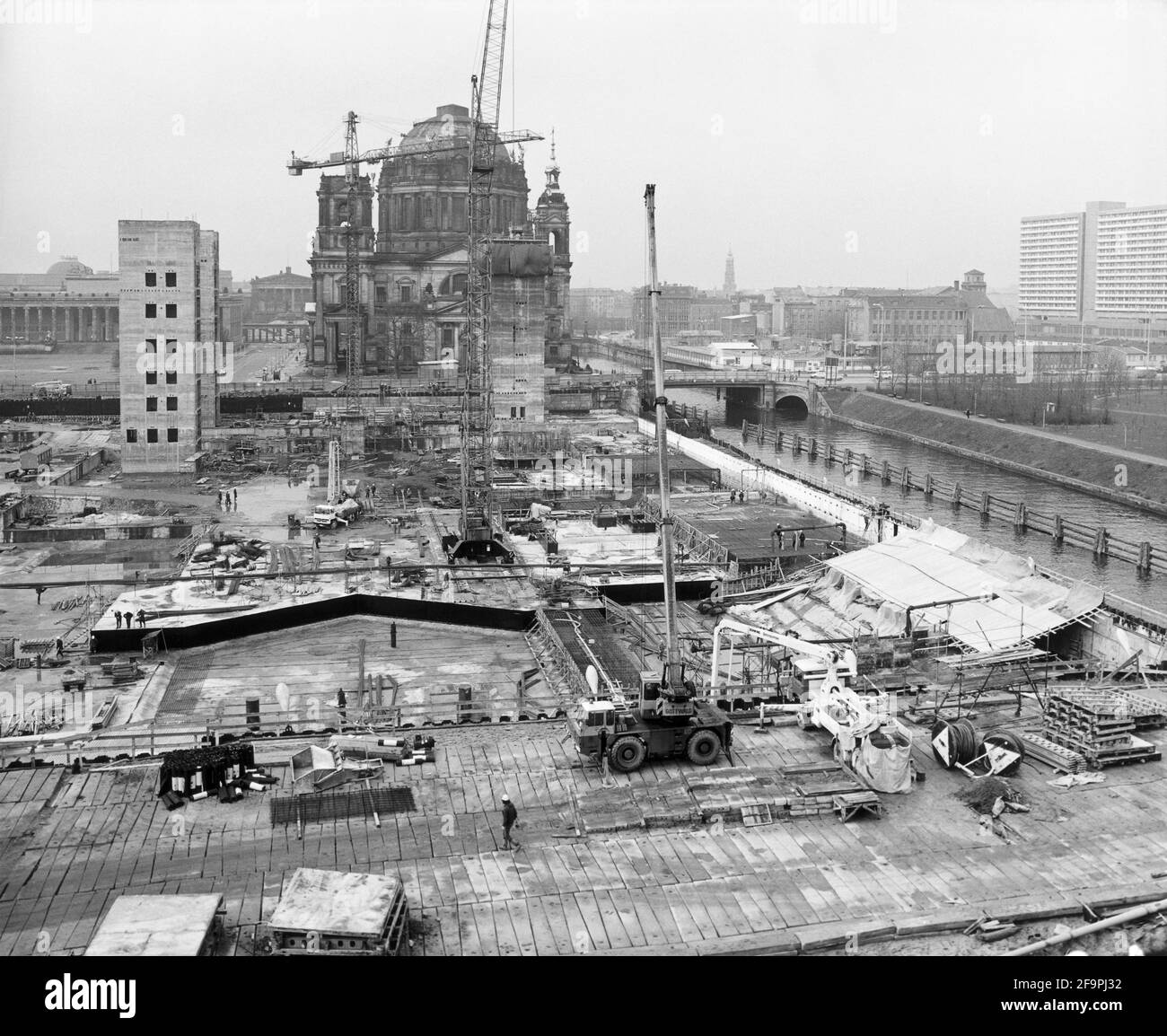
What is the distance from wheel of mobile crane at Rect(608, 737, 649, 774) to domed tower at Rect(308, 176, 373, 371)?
56207 mm

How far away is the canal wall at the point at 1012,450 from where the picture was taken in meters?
37.3

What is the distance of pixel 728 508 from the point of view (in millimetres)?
27656

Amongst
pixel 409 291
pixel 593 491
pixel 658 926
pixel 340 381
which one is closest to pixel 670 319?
pixel 409 291

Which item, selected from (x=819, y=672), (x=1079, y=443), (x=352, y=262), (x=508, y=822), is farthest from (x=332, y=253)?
(x=508, y=822)

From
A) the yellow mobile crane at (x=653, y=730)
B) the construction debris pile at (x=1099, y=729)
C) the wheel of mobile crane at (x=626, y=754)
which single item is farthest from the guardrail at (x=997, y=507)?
the wheel of mobile crane at (x=626, y=754)

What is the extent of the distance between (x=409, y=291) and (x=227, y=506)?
39.0m

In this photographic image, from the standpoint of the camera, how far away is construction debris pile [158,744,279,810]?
1052 centimetres

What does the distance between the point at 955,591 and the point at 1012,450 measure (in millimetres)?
27939

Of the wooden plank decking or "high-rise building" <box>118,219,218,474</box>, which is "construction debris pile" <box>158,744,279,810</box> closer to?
the wooden plank decking

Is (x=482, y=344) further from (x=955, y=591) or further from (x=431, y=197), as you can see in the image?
(x=431, y=197)

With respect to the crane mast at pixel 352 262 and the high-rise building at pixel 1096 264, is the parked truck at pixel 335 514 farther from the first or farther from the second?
the high-rise building at pixel 1096 264

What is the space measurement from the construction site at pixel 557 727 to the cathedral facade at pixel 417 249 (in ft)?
109
